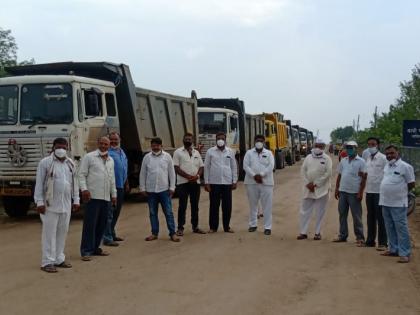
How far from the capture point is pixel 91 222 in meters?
8.66

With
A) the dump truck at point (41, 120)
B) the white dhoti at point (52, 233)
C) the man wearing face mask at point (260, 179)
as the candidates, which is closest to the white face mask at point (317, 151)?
the man wearing face mask at point (260, 179)

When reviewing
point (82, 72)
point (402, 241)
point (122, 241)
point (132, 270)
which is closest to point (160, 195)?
point (122, 241)

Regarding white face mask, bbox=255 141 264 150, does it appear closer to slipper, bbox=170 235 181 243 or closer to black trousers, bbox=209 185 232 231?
black trousers, bbox=209 185 232 231

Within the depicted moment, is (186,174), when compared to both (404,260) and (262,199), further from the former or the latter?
(404,260)

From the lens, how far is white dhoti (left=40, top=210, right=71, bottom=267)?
7.81 m

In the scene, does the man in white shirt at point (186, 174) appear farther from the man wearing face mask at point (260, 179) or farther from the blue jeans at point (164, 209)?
the man wearing face mask at point (260, 179)

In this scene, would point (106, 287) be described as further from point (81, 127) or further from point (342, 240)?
point (81, 127)

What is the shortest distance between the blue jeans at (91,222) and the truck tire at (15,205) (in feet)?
18.2

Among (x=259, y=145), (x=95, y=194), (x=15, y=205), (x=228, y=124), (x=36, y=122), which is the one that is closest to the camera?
(x=95, y=194)

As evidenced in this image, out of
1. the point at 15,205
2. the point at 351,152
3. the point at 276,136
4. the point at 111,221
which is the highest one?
the point at 276,136

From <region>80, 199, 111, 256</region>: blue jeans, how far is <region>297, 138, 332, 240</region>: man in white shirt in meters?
3.63

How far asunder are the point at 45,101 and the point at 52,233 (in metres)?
5.42

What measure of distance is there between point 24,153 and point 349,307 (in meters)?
8.13

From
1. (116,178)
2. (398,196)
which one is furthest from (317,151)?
(116,178)
